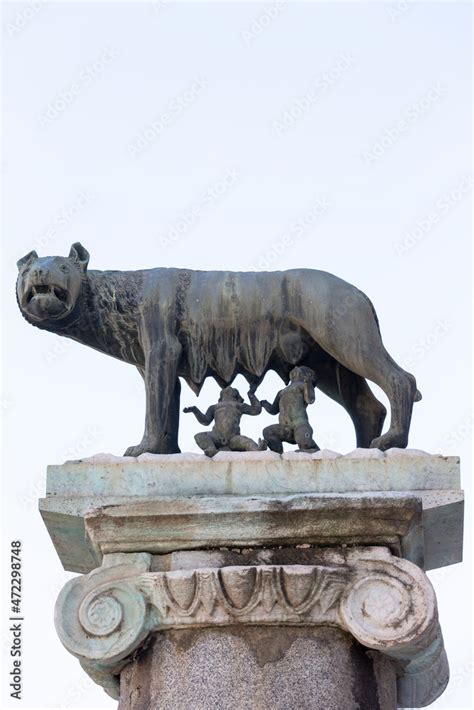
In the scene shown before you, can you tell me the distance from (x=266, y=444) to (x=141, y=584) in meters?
1.47

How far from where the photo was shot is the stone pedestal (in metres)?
8.22

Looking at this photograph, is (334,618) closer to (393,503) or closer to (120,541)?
(393,503)

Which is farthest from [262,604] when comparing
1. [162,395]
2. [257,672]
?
[162,395]

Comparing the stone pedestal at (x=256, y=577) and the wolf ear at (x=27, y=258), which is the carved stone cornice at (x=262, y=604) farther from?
the wolf ear at (x=27, y=258)

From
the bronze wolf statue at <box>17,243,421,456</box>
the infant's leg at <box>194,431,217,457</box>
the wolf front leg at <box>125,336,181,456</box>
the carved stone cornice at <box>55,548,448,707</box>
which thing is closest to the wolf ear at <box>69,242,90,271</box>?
the bronze wolf statue at <box>17,243,421,456</box>

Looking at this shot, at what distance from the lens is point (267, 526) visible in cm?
856

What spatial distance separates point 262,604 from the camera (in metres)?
8.31

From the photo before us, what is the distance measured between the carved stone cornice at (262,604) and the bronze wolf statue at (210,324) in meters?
1.45

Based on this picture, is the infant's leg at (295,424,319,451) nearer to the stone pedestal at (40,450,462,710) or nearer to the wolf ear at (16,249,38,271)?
the stone pedestal at (40,450,462,710)

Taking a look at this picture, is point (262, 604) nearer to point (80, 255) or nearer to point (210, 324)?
point (210, 324)

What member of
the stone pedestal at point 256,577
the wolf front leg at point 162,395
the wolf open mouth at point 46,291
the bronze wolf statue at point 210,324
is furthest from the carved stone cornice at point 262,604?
the wolf open mouth at point 46,291

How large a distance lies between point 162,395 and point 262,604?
76.7 inches

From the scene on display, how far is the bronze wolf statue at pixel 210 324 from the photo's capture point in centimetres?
973

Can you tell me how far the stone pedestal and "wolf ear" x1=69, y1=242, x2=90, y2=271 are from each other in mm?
1742
